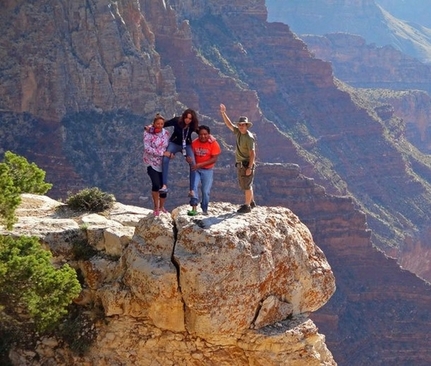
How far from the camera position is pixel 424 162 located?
9088 cm

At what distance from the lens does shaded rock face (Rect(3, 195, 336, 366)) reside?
11930 millimetres

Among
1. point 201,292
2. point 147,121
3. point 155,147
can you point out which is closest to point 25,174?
point 155,147

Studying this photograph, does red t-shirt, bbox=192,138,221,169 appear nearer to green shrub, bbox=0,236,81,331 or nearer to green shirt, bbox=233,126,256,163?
green shirt, bbox=233,126,256,163

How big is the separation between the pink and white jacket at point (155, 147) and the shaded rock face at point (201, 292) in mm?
1032

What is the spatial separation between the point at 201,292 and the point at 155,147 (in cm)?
301

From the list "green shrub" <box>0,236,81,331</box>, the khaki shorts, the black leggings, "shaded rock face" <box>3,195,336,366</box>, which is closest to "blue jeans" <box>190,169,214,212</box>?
"shaded rock face" <box>3,195,336,366</box>

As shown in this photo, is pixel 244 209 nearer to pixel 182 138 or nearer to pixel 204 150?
pixel 204 150

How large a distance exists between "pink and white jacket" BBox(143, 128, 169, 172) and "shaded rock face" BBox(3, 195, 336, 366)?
1032mm

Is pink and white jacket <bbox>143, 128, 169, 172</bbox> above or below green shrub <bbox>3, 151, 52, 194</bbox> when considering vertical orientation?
above

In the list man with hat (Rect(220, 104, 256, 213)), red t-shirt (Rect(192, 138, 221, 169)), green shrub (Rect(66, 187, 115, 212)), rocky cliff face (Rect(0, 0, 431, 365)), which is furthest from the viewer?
rocky cliff face (Rect(0, 0, 431, 365))

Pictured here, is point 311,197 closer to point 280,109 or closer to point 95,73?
point 95,73

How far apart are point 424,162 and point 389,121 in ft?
25.2

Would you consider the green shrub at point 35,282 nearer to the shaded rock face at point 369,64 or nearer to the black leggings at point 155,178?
the black leggings at point 155,178

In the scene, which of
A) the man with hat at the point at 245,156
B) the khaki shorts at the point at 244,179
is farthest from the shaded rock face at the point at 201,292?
the khaki shorts at the point at 244,179
